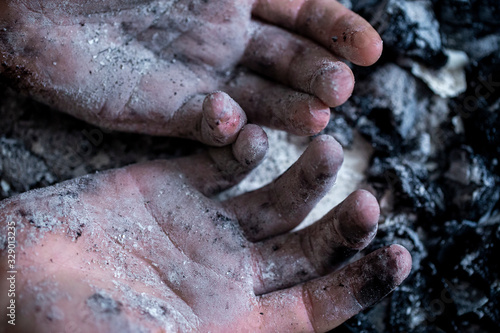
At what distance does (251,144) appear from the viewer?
4.40ft

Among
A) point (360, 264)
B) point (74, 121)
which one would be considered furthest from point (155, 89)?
point (360, 264)

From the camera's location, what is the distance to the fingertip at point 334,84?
4.15 ft

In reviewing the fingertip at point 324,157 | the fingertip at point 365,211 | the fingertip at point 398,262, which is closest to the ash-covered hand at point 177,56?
the fingertip at point 324,157

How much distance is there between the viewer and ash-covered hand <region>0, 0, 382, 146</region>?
56.7 inches

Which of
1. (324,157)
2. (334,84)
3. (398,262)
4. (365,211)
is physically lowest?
(398,262)

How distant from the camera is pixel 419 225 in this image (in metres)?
1.79

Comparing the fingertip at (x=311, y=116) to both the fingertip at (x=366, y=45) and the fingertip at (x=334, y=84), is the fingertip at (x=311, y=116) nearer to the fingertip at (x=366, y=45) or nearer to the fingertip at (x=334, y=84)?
the fingertip at (x=334, y=84)

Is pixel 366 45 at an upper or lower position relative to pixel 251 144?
upper

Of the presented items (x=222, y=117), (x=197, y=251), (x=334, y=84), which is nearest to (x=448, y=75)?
(x=334, y=84)

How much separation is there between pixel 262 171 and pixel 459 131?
1015mm

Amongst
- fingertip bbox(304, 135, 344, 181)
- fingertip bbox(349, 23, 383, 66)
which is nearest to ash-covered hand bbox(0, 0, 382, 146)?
fingertip bbox(349, 23, 383, 66)

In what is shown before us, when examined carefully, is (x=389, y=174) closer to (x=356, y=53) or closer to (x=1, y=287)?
(x=356, y=53)

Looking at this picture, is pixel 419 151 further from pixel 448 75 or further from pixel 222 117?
pixel 222 117

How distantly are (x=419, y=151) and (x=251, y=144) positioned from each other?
1.01 m
